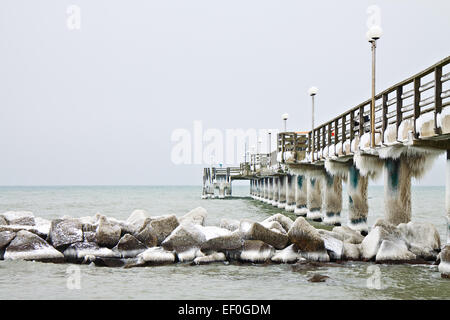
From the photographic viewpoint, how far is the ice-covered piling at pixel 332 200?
24562 millimetres

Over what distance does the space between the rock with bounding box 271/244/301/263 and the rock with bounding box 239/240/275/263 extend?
0.57 feet

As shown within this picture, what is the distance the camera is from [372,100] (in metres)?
16.0

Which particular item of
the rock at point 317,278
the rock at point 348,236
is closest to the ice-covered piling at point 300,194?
the rock at point 348,236

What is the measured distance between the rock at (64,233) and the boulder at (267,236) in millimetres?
4429

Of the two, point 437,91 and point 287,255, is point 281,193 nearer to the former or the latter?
point 287,255

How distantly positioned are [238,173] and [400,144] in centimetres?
5660

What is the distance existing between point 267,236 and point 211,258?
4.91 ft

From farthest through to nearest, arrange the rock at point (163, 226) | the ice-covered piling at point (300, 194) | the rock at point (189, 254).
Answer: the ice-covered piling at point (300, 194), the rock at point (163, 226), the rock at point (189, 254)

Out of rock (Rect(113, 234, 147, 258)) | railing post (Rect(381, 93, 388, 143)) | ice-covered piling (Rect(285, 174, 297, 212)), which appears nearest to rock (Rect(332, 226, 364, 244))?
A: railing post (Rect(381, 93, 388, 143))

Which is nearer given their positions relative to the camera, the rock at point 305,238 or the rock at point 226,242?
the rock at point 305,238

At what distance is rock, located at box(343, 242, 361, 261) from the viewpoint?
13.5 m

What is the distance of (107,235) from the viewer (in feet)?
46.9

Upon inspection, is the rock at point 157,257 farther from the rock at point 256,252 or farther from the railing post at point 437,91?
the railing post at point 437,91

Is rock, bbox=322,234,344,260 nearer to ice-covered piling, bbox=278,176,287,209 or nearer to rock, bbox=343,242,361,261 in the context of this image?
rock, bbox=343,242,361,261
